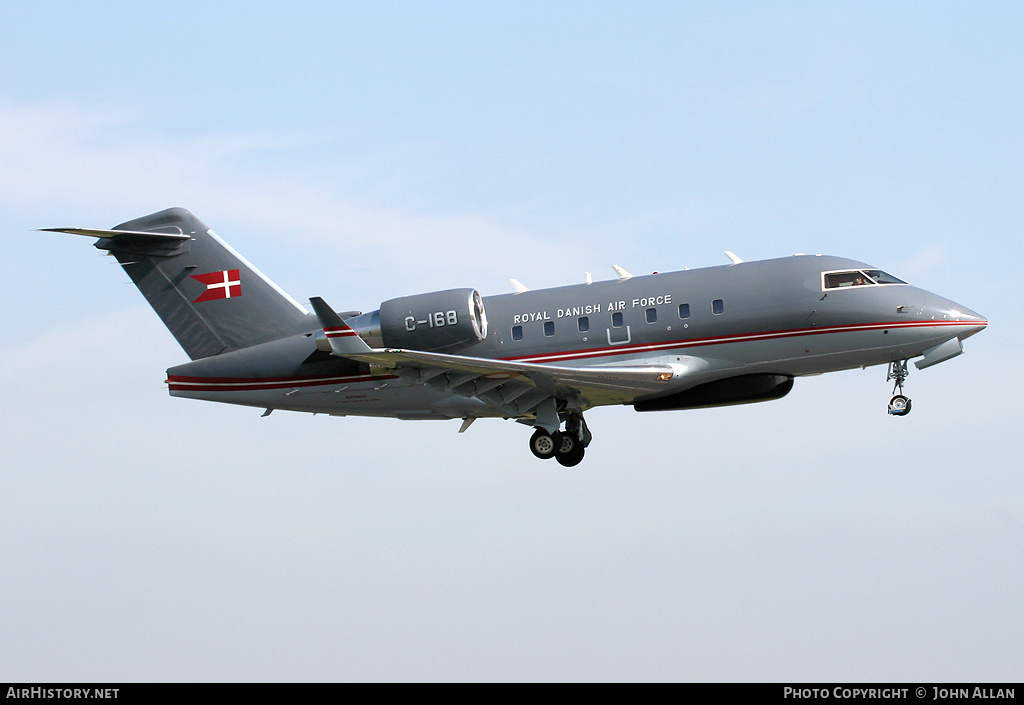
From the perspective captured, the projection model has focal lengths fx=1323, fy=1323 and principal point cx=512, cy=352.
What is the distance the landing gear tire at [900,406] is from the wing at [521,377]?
12.4ft

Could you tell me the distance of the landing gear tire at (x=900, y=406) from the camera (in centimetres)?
2589

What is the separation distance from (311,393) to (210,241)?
431 cm

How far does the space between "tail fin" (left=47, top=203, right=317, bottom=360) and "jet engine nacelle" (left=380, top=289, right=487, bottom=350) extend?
9.58ft

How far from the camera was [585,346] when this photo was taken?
2630 cm

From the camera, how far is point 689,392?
26.4 meters

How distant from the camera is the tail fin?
28.5 meters

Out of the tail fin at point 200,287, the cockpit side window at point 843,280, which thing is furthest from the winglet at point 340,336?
the cockpit side window at point 843,280

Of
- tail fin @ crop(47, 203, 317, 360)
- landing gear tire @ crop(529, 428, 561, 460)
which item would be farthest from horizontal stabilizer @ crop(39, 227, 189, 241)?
landing gear tire @ crop(529, 428, 561, 460)

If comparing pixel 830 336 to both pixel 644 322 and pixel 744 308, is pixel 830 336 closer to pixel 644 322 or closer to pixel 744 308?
pixel 744 308

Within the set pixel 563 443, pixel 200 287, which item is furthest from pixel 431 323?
pixel 200 287

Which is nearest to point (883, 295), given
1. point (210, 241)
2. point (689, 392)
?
point (689, 392)

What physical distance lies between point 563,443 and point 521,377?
2799 mm
